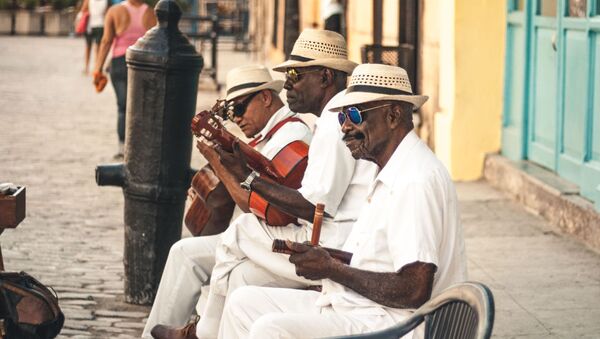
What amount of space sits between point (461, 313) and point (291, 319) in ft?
2.41

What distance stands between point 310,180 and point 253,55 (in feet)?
93.4

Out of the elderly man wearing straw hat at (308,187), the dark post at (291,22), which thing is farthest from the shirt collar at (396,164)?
the dark post at (291,22)

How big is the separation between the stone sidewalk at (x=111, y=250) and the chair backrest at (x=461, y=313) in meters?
2.29

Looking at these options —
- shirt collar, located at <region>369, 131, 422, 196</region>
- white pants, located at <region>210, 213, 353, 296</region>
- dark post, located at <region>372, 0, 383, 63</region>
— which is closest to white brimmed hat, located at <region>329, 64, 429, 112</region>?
shirt collar, located at <region>369, 131, 422, 196</region>

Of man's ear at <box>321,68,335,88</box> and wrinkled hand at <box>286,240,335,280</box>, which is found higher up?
man's ear at <box>321,68,335,88</box>

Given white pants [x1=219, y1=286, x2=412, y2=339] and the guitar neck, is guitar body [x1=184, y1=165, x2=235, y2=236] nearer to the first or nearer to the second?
the guitar neck

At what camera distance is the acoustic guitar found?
18.2 feet

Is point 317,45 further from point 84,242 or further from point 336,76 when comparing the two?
point 84,242

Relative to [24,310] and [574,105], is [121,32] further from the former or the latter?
[24,310]

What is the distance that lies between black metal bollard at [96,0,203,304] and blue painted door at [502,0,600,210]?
2678 millimetres

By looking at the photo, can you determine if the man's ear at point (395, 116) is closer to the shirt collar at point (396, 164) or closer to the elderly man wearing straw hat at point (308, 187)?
the shirt collar at point (396, 164)

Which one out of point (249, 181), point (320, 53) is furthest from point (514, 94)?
point (249, 181)

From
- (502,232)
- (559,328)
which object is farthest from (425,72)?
(559,328)

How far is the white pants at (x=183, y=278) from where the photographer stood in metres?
6.12
